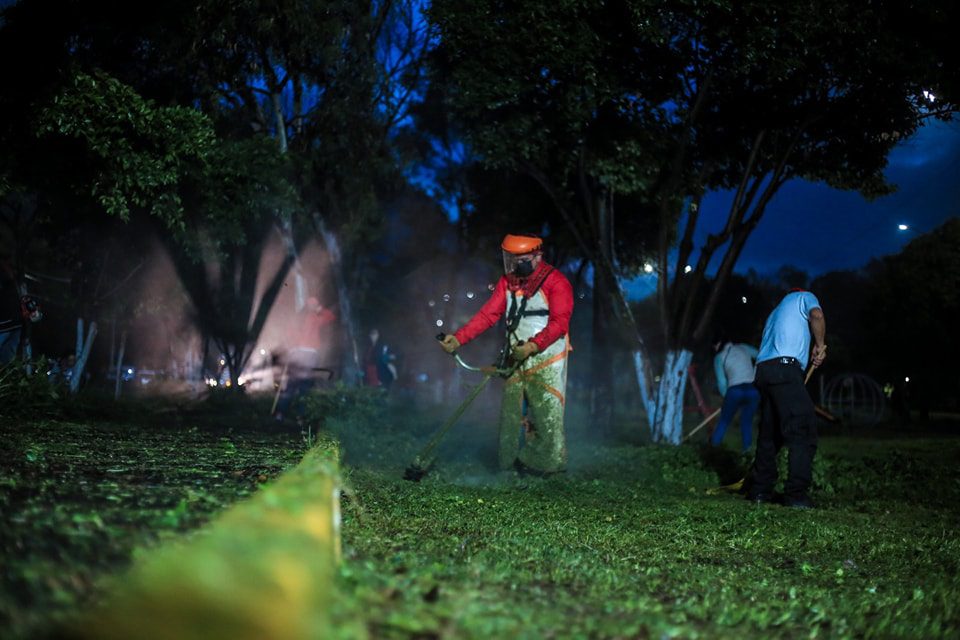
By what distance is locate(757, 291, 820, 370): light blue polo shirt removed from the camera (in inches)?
315

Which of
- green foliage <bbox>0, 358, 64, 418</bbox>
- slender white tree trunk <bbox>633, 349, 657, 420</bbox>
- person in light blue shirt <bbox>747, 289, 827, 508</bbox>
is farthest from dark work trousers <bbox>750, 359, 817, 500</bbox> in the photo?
green foliage <bbox>0, 358, 64, 418</bbox>

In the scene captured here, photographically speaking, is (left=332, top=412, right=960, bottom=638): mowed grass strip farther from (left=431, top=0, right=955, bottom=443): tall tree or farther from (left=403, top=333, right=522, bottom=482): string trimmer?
(left=431, top=0, right=955, bottom=443): tall tree

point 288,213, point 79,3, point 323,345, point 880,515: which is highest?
point 79,3

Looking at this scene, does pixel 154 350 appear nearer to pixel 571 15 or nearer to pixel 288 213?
pixel 288 213

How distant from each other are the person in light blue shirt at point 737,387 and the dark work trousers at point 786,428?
4104mm

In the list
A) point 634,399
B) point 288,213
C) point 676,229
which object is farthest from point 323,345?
point 634,399

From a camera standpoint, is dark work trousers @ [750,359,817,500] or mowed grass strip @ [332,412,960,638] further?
dark work trousers @ [750,359,817,500]

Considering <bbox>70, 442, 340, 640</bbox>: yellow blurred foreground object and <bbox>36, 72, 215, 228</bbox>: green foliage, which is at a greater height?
<bbox>36, 72, 215, 228</bbox>: green foliage

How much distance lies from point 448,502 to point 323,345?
1229cm

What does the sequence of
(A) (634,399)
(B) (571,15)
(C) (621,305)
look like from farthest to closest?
(A) (634,399) < (C) (621,305) < (B) (571,15)

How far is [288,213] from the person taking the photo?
15227 mm

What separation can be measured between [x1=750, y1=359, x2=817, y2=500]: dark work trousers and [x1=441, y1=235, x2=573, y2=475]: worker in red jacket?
1.90 m

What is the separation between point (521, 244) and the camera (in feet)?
28.1

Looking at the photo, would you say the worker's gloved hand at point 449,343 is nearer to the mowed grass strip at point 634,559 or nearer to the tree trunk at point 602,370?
the mowed grass strip at point 634,559
